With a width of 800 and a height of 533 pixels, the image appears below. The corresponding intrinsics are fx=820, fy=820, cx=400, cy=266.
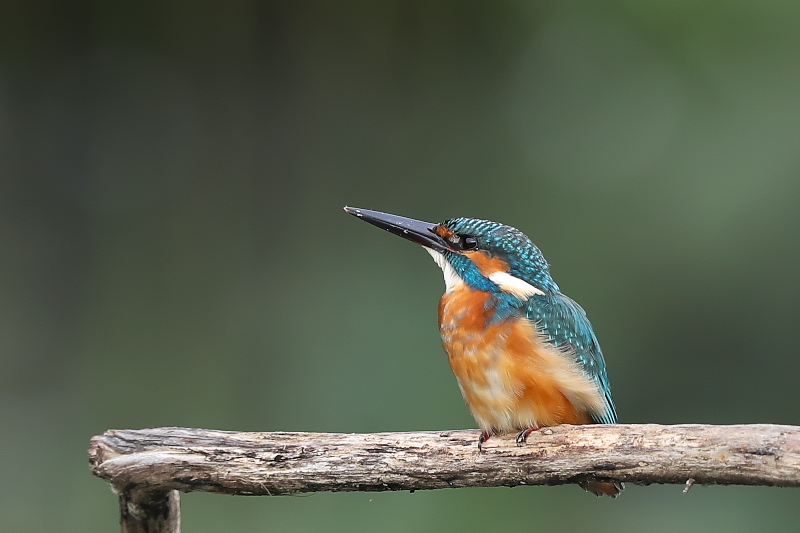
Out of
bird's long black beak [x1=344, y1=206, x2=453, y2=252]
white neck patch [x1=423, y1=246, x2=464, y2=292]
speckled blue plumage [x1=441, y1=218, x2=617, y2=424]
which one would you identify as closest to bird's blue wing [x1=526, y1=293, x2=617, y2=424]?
speckled blue plumage [x1=441, y1=218, x2=617, y2=424]

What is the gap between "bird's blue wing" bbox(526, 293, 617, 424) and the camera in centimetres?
168

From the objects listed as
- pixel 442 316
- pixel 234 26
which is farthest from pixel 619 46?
pixel 442 316

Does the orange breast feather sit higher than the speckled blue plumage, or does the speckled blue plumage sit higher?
the speckled blue plumage

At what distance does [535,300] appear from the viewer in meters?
1.74

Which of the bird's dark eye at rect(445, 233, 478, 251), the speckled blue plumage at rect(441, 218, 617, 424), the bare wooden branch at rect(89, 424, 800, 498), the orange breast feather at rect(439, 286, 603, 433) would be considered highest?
the bird's dark eye at rect(445, 233, 478, 251)

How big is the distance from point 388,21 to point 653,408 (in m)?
1.77

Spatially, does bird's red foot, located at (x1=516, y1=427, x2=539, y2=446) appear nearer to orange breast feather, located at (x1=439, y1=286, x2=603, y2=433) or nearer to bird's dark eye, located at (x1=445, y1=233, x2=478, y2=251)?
orange breast feather, located at (x1=439, y1=286, x2=603, y2=433)

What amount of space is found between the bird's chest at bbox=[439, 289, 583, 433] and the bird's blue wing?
0.10 ft

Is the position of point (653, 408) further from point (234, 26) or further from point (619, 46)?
point (234, 26)

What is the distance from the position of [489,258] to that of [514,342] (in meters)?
0.26

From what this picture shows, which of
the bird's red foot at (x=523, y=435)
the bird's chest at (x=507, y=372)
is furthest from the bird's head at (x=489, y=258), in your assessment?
the bird's red foot at (x=523, y=435)

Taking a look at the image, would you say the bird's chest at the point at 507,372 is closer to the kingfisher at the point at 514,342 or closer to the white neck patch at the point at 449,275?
the kingfisher at the point at 514,342

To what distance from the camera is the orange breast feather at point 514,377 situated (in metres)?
1.59

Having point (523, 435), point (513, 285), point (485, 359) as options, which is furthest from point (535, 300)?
point (523, 435)
